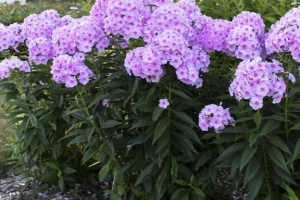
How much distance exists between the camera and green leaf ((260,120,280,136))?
8.44 ft

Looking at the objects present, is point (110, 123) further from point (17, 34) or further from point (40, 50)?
point (17, 34)

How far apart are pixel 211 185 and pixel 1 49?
5.84 ft

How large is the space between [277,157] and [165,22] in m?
1.01

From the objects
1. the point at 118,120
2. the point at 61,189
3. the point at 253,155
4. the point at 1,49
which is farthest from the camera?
the point at 61,189

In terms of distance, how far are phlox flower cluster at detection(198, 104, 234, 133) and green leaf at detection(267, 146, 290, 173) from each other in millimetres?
290

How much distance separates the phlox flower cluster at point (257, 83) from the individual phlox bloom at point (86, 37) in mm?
974

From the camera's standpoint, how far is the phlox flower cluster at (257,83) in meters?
2.46

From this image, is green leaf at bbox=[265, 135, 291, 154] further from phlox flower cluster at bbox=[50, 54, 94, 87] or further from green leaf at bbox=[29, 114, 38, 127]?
green leaf at bbox=[29, 114, 38, 127]

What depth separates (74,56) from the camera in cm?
304

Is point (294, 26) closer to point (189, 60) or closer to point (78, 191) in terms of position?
point (189, 60)

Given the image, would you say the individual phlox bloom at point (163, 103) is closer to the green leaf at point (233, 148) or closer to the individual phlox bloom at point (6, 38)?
the green leaf at point (233, 148)

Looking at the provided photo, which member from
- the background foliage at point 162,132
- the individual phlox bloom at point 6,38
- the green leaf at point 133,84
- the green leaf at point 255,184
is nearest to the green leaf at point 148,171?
the background foliage at point 162,132

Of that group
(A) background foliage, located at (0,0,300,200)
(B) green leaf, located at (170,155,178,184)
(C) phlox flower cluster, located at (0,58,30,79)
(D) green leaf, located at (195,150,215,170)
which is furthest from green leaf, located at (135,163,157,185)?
(C) phlox flower cluster, located at (0,58,30,79)

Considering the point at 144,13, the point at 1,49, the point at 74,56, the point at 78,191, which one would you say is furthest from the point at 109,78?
the point at 78,191
